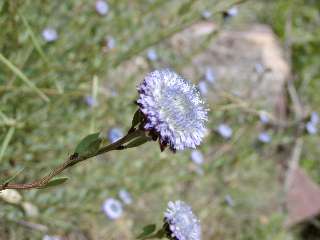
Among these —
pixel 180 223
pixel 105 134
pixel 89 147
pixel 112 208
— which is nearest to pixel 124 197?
pixel 112 208

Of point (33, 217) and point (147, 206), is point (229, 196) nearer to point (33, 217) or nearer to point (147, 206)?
point (147, 206)

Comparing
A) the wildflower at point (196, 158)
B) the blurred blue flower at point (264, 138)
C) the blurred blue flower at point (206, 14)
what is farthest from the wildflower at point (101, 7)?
the blurred blue flower at point (264, 138)

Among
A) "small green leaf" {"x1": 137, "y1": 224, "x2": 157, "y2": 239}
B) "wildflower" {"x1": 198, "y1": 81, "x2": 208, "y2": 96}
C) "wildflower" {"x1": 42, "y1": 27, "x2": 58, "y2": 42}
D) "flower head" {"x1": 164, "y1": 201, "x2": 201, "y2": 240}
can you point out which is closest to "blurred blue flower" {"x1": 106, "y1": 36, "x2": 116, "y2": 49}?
"wildflower" {"x1": 42, "y1": 27, "x2": 58, "y2": 42}

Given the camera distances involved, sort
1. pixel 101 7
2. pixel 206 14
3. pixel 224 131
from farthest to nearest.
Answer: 1. pixel 224 131
2. pixel 101 7
3. pixel 206 14

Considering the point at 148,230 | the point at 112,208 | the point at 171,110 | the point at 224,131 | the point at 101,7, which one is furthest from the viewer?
the point at 224,131

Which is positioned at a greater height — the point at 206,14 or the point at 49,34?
the point at 49,34

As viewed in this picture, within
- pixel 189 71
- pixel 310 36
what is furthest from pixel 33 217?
pixel 310 36

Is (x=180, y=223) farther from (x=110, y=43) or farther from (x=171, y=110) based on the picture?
(x=110, y=43)

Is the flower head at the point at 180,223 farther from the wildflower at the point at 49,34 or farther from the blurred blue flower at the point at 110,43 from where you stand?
the blurred blue flower at the point at 110,43
